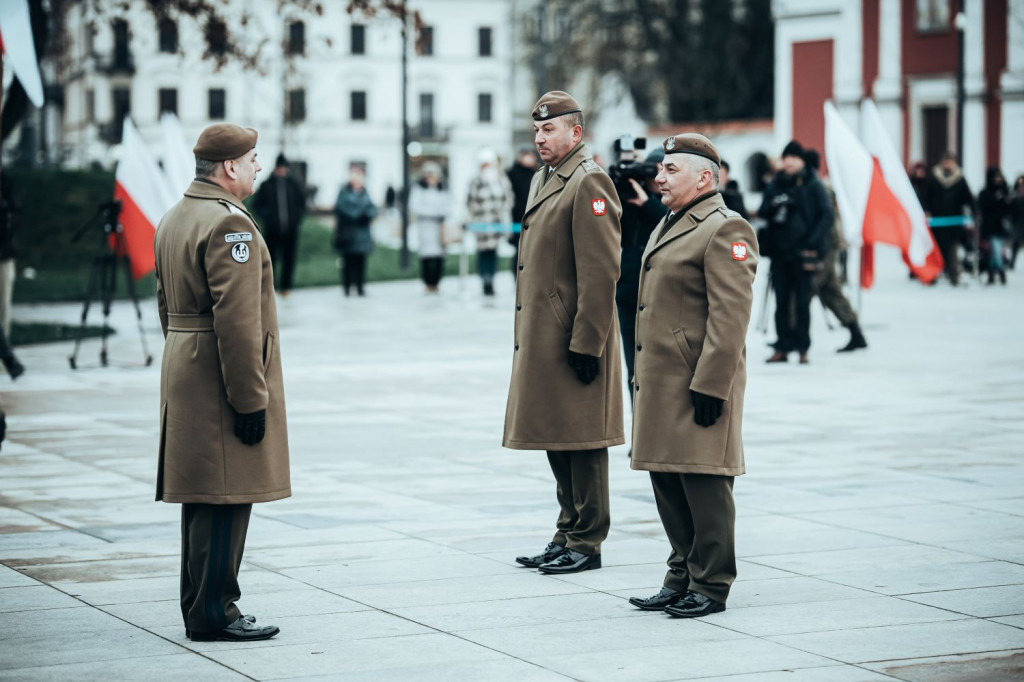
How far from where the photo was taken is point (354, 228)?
23.4 meters

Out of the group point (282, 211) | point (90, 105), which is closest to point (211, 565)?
point (282, 211)

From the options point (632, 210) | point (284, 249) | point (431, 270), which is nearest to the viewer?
point (632, 210)

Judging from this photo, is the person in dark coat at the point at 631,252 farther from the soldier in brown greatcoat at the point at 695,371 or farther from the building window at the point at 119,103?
the building window at the point at 119,103

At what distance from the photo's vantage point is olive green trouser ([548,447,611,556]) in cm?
706

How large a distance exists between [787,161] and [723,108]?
153 ft

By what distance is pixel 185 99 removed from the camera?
86.3 meters

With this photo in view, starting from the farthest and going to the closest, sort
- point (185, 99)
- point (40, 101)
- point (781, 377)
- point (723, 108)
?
point (185, 99)
point (723, 108)
point (781, 377)
point (40, 101)

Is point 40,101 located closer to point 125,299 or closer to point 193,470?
point 193,470

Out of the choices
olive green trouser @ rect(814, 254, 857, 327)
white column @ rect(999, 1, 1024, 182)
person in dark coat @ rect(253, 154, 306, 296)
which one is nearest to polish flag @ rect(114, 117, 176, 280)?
olive green trouser @ rect(814, 254, 857, 327)

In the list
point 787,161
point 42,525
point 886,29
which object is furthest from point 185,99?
point 42,525

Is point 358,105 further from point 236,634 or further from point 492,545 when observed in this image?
point 236,634

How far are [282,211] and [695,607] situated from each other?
17.2 meters

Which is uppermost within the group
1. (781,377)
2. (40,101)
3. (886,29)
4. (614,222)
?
(886,29)

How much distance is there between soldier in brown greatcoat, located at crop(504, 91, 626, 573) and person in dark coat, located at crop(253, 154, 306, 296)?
15.6m
